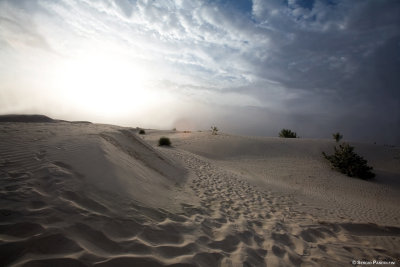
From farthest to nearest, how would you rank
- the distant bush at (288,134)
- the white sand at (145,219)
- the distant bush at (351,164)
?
the distant bush at (288,134) → the distant bush at (351,164) → the white sand at (145,219)

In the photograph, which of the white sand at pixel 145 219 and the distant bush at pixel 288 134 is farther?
the distant bush at pixel 288 134

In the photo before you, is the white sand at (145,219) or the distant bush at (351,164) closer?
the white sand at (145,219)

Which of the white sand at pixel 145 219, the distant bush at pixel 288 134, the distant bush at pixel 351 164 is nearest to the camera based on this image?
the white sand at pixel 145 219

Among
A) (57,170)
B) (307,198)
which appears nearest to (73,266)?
(57,170)

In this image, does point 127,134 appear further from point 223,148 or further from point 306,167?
point 306,167

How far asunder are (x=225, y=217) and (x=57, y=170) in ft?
11.5

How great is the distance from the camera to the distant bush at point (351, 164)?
432 inches

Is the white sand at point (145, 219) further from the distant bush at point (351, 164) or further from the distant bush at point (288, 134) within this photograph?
the distant bush at point (288, 134)

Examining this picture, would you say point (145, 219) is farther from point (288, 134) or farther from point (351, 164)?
point (288, 134)

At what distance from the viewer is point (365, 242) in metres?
3.95

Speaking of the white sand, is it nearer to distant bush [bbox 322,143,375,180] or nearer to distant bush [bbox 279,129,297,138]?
distant bush [bbox 322,143,375,180]

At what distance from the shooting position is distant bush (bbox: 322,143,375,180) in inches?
432

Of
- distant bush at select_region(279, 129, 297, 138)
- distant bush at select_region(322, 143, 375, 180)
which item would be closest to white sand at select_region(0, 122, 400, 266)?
distant bush at select_region(322, 143, 375, 180)

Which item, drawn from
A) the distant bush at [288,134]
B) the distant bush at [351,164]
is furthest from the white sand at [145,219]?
the distant bush at [288,134]
